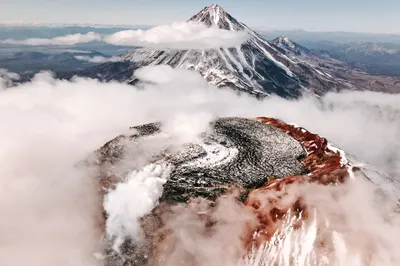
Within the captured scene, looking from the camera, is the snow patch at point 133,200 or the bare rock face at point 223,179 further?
the snow patch at point 133,200

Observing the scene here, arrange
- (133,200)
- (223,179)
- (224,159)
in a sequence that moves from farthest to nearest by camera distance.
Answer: (224,159) → (223,179) → (133,200)

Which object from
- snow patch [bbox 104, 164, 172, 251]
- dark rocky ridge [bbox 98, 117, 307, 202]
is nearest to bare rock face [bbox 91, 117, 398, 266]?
dark rocky ridge [bbox 98, 117, 307, 202]

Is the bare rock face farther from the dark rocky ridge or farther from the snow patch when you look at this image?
the snow patch

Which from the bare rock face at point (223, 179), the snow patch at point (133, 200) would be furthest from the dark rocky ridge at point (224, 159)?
the snow patch at point (133, 200)

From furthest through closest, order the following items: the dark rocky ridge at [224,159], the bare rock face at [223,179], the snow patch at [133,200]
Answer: the dark rocky ridge at [224,159] < the snow patch at [133,200] < the bare rock face at [223,179]

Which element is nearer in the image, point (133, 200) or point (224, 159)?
point (133, 200)

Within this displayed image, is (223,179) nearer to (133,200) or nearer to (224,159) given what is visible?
(224,159)

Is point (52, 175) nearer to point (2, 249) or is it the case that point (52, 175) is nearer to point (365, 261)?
point (2, 249)

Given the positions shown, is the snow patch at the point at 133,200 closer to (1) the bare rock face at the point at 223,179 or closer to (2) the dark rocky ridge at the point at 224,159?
(1) the bare rock face at the point at 223,179

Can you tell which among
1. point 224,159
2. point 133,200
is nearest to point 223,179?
point 224,159
